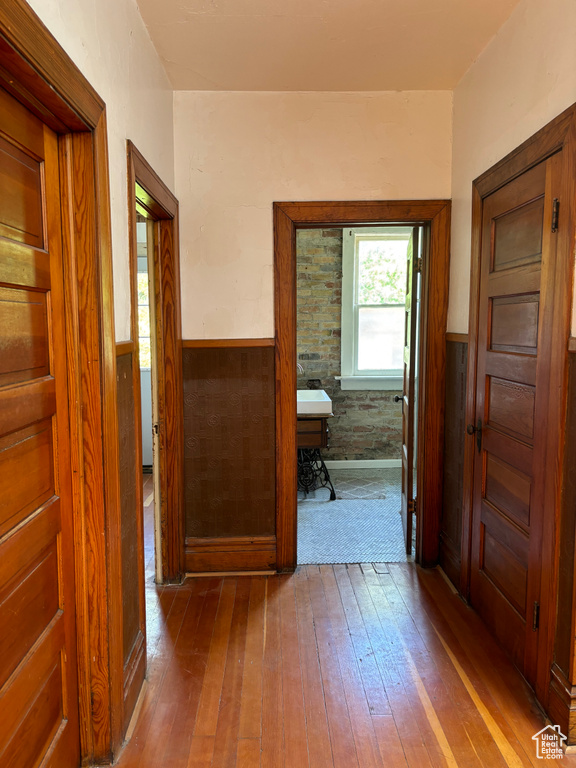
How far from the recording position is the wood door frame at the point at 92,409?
1627 millimetres

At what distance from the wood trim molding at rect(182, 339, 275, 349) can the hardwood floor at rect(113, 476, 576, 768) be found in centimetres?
140

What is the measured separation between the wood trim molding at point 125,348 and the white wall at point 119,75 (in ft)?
0.09

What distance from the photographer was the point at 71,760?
171 centimetres

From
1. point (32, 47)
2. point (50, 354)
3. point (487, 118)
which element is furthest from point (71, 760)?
point (487, 118)

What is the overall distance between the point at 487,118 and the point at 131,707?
Answer: 9.97ft

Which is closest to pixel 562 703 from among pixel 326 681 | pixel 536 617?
pixel 536 617

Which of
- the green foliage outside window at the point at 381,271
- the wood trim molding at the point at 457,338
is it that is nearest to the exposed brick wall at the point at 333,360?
the green foliage outside window at the point at 381,271

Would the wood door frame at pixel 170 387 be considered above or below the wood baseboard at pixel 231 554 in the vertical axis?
above

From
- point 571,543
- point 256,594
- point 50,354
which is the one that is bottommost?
point 256,594

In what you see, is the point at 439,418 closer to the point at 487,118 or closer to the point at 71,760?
the point at 487,118

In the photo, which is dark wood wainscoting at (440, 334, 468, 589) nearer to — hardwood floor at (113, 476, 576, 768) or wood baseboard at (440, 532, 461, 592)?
wood baseboard at (440, 532, 461, 592)

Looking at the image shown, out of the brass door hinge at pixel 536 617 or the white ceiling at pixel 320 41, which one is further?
the white ceiling at pixel 320 41

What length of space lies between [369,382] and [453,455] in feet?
8.04

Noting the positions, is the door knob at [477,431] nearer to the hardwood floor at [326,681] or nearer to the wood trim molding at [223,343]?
the hardwood floor at [326,681]
